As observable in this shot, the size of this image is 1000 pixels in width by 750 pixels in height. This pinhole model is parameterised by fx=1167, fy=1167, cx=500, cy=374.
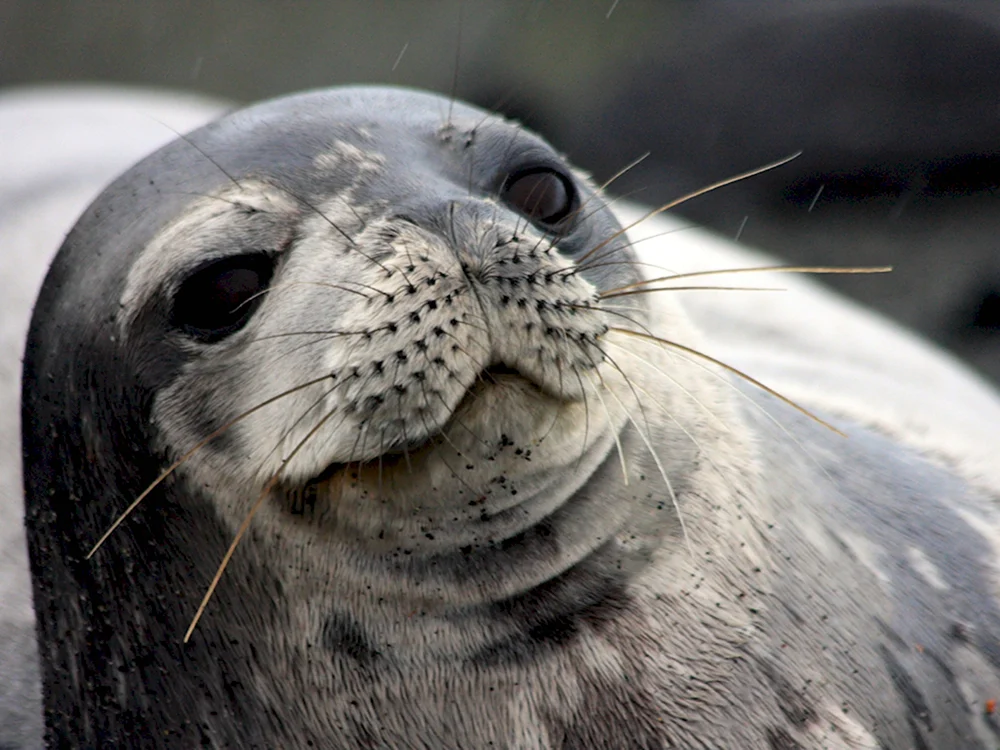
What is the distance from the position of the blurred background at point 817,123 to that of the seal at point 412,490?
3274 millimetres

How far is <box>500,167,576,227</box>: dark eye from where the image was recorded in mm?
1742

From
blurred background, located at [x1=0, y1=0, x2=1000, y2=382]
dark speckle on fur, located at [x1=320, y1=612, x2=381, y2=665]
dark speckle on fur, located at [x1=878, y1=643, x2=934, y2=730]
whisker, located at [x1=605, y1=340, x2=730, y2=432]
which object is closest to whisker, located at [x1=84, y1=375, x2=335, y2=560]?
dark speckle on fur, located at [x1=320, y1=612, x2=381, y2=665]

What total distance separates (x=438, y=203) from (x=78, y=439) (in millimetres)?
639

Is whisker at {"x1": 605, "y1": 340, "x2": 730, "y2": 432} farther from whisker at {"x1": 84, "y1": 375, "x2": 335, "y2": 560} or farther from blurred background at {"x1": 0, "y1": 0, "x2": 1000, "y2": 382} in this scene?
blurred background at {"x1": 0, "y1": 0, "x2": 1000, "y2": 382}

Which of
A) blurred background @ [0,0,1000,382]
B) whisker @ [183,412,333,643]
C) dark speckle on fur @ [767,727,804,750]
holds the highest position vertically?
blurred background @ [0,0,1000,382]

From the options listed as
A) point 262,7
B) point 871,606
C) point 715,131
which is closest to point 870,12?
point 715,131

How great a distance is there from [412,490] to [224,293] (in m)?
0.37

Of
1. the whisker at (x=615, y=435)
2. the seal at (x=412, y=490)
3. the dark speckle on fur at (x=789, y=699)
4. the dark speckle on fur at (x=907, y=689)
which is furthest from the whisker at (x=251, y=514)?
the dark speckle on fur at (x=907, y=689)

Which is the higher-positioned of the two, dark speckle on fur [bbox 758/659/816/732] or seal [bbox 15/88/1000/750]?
seal [bbox 15/88/1000/750]

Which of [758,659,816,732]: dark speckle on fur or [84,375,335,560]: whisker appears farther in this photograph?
[758,659,816,732]: dark speckle on fur

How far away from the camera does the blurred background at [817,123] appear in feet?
16.5

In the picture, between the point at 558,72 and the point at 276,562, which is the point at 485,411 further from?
the point at 558,72

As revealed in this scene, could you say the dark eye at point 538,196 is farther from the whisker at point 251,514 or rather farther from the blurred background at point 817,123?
the blurred background at point 817,123

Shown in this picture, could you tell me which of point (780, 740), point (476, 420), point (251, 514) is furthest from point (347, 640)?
point (780, 740)
